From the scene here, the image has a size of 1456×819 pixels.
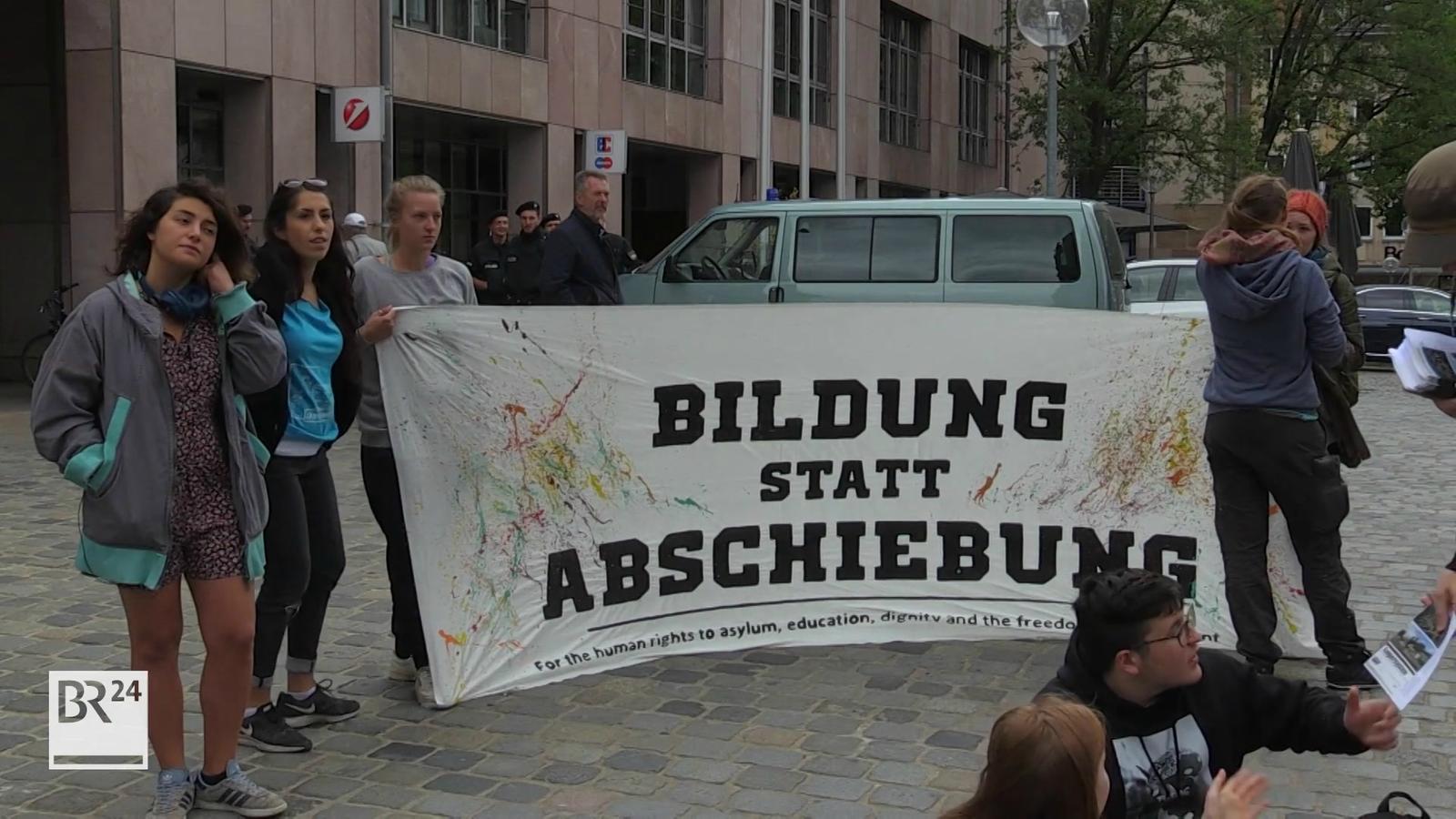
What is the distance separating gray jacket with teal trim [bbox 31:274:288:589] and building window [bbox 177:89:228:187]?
14.9m

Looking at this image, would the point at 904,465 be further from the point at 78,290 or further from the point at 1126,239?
the point at 1126,239

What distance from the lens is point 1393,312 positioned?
83.6 ft

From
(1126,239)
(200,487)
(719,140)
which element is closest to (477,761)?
(200,487)

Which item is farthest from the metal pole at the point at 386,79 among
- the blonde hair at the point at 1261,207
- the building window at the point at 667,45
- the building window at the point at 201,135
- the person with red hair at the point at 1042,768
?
the person with red hair at the point at 1042,768

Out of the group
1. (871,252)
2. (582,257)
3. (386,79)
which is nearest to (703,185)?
(386,79)

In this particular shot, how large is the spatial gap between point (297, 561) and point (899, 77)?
Result: 3479cm

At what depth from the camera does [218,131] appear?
726 inches

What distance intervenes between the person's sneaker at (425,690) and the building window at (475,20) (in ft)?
54.2

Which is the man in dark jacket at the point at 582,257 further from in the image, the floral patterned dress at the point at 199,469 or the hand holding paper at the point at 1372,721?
the hand holding paper at the point at 1372,721

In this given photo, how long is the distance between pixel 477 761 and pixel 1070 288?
29.1 ft

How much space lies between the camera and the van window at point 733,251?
509 inches

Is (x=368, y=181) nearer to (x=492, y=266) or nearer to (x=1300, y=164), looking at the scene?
(x=492, y=266)

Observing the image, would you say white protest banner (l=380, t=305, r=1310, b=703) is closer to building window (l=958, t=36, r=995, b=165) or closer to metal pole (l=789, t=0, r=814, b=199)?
metal pole (l=789, t=0, r=814, b=199)

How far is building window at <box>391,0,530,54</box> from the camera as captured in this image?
2081 cm
